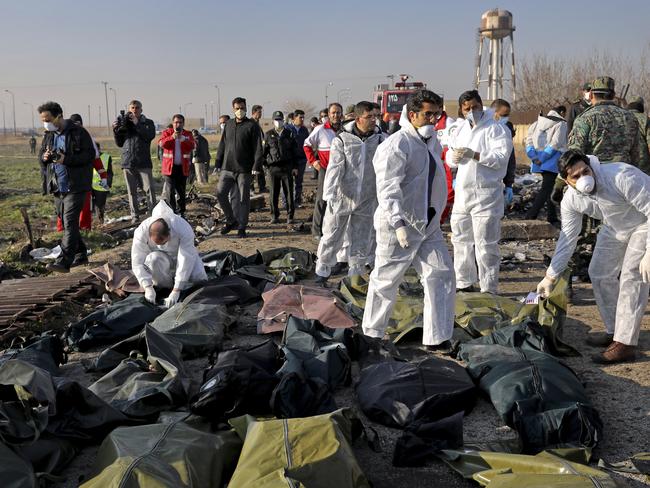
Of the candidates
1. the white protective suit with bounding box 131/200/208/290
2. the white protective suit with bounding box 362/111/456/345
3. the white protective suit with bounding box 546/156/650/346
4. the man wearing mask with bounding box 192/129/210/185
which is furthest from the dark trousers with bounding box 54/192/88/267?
the man wearing mask with bounding box 192/129/210/185

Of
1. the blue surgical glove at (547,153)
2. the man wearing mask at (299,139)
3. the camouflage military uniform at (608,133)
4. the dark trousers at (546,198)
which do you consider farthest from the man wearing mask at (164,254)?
the man wearing mask at (299,139)

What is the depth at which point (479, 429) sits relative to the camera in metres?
3.80

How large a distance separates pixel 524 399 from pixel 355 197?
369 centimetres

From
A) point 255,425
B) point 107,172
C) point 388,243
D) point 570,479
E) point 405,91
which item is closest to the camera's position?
point 570,479

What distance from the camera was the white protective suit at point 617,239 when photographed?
443cm

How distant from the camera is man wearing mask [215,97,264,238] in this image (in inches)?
380

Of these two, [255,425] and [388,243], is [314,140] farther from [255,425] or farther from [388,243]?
[255,425]

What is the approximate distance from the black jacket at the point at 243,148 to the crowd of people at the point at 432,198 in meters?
0.02

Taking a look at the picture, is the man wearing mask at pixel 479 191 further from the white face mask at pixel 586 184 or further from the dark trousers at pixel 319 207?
the dark trousers at pixel 319 207

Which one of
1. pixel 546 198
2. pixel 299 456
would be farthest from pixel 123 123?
pixel 299 456

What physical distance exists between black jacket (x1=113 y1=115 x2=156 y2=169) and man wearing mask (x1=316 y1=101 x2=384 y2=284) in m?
4.82

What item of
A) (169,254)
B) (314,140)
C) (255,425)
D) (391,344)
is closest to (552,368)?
(391,344)

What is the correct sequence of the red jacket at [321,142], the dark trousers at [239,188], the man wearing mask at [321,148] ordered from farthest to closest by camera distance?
1. the dark trousers at [239,188]
2. the red jacket at [321,142]
3. the man wearing mask at [321,148]

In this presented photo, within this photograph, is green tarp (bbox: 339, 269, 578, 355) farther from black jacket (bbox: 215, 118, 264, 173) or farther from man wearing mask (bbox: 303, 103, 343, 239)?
black jacket (bbox: 215, 118, 264, 173)
